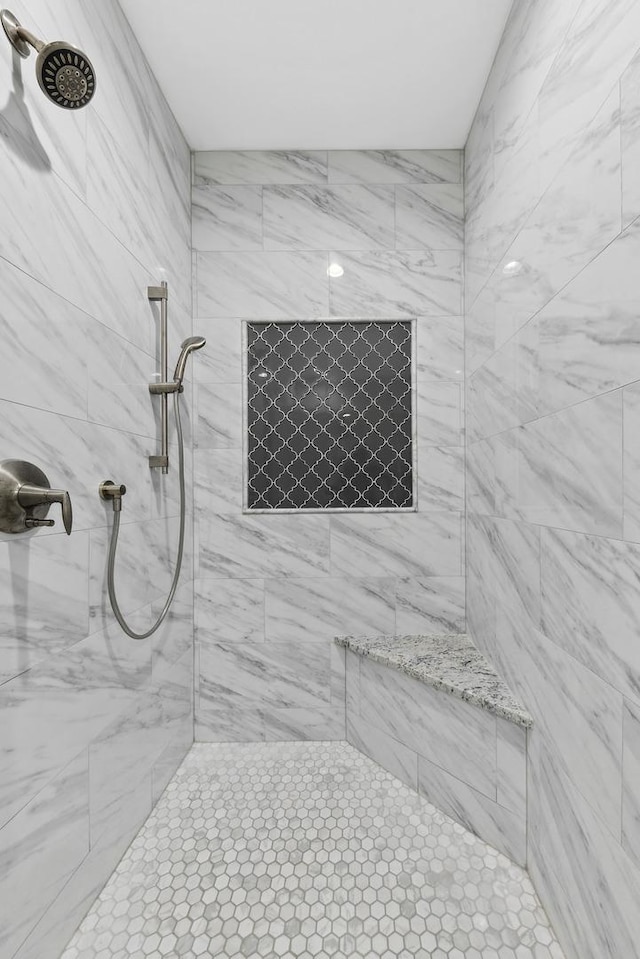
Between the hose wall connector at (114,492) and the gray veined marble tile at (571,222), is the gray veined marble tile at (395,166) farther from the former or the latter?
the hose wall connector at (114,492)

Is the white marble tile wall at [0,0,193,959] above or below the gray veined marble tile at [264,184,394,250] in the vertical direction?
below

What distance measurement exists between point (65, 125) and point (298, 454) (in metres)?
1.31

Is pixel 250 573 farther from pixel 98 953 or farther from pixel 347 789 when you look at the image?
pixel 98 953

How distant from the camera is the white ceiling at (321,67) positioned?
151 centimetres

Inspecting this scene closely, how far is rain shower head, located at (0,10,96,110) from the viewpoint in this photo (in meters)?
0.91

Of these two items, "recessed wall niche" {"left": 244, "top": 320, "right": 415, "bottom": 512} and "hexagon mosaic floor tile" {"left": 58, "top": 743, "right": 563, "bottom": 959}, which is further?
"recessed wall niche" {"left": 244, "top": 320, "right": 415, "bottom": 512}

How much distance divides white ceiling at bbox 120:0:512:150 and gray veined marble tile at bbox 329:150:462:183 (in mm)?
37

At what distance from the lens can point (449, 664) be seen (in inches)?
70.6

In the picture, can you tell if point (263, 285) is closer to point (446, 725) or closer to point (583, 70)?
point (583, 70)

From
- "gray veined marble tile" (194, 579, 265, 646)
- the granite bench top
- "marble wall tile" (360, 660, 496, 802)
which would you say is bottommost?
"marble wall tile" (360, 660, 496, 802)

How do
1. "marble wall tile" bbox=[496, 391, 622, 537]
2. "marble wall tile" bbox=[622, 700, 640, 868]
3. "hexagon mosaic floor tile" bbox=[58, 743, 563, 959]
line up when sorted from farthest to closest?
"hexagon mosaic floor tile" bbox=[58, 743, 563, 959]
"marble wall tile" bbox=[496, 391, 622, 537]
"marble wall tile" bbox=[622, 700, 640, 868]

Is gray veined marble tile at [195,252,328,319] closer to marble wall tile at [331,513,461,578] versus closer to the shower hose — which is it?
the shower hose

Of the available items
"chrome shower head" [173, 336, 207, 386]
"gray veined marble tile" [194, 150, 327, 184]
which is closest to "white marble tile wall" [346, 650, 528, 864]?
"chrome shower head" [173, 336, 207, 386]

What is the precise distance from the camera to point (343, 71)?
67.8 inches
